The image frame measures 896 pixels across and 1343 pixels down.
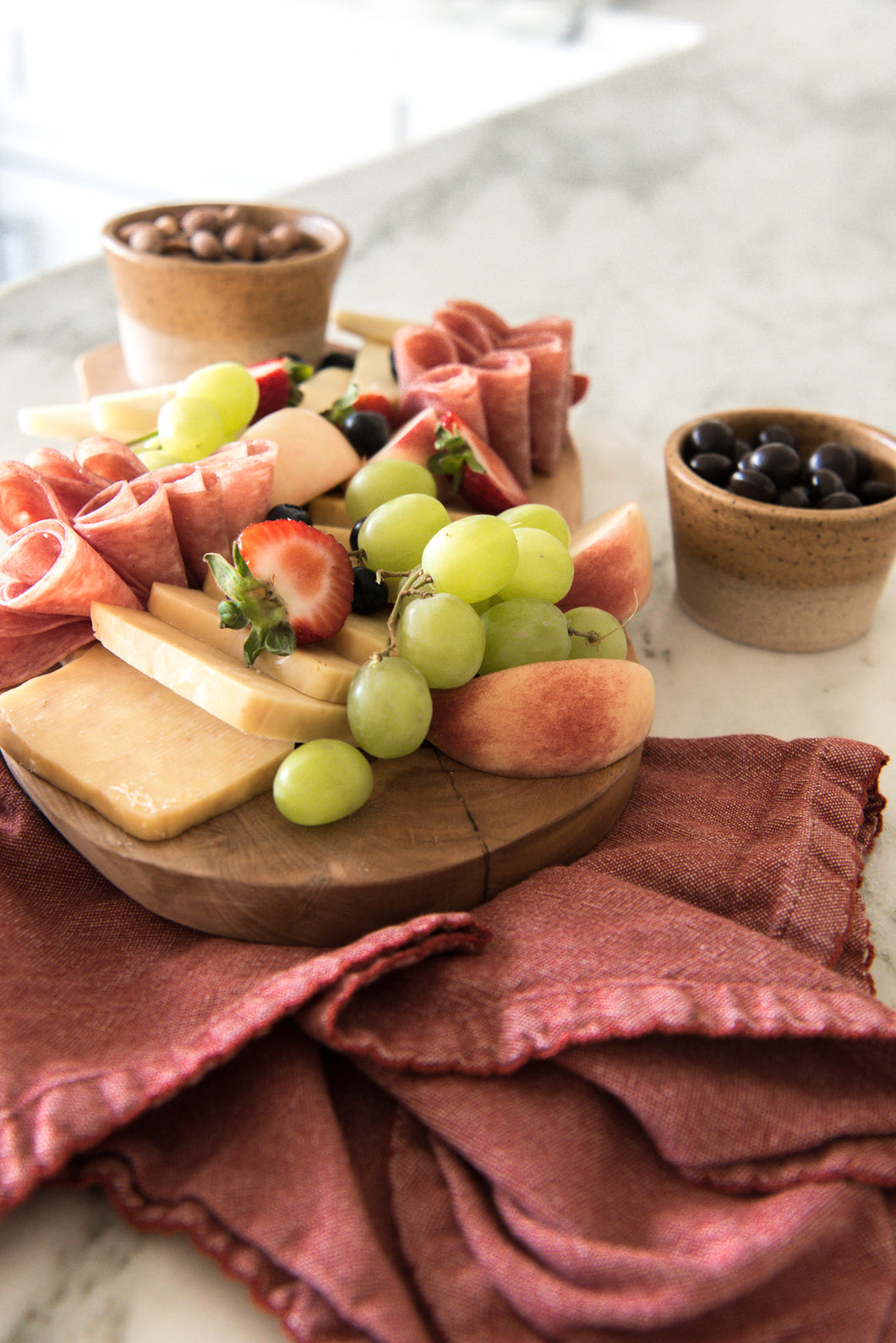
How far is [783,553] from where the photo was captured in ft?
3.43

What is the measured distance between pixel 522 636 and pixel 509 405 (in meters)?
0.46

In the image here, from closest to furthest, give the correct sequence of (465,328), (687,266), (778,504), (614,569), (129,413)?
(614,569) → (778,504) → (129,413) → (465,328) → (687,266)

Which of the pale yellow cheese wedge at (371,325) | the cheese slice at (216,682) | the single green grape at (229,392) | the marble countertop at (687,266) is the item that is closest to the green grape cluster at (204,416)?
the single green grape at (229,392)

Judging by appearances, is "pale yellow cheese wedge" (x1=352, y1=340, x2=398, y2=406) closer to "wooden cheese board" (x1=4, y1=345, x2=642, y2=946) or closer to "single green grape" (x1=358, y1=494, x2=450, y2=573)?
"single green grape" (x1=358, y1=494, x2=450, y2=573)

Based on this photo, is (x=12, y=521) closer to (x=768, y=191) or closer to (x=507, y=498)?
(x=507, y=498)

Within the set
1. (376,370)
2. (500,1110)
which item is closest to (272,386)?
(376,370)

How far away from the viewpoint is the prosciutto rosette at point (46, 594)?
817 millimetres

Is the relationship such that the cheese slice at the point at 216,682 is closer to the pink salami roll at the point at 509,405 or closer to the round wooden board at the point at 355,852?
the round wooden board at the point at 355,852

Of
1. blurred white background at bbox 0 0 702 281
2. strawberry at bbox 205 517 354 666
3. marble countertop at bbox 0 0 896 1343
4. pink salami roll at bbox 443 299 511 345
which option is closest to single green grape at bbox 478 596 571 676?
strawberry at bbox 205 517 354 666

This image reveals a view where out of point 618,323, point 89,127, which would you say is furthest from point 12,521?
point 89,127

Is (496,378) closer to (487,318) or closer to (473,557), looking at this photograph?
(487,318)

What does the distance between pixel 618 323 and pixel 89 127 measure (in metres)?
2.56

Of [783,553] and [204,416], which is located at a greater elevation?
[204,416]

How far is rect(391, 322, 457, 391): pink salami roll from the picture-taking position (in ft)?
4.05
